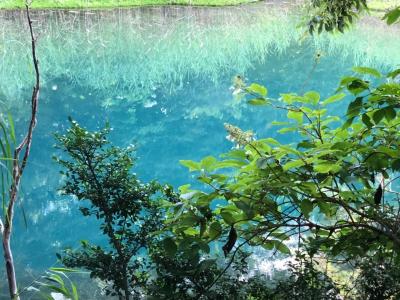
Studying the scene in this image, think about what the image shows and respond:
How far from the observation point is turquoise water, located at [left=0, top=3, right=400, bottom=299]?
6.67 metres

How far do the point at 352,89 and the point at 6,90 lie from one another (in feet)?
35.7

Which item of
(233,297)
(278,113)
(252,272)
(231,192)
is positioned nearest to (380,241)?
(231,192)

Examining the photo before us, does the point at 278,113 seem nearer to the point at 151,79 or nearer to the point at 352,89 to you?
the point at 151,79

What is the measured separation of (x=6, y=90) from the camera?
1111 cm

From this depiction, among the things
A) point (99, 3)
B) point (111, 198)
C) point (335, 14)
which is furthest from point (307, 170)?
point (99, 3)

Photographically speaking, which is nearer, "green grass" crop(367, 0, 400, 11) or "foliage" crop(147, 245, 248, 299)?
"foliage" crop(147, 245, 248, 299)

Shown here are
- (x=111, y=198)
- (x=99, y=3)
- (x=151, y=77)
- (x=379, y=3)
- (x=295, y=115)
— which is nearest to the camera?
(x=295, y=115)

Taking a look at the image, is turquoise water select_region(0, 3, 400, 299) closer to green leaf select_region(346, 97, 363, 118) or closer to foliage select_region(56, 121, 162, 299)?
foliage select_region(56, 121, 162, 299)

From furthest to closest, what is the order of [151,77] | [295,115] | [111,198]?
[151,77] < [111,198] < [295,115]

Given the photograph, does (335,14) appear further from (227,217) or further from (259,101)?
(227,217)

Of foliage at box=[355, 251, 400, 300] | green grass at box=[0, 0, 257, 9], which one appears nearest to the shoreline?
green grass at box=[0, 0, 257, 9]

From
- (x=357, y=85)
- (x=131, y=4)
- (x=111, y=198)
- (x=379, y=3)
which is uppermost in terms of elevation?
(x=131, y=4)

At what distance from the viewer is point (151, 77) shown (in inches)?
513

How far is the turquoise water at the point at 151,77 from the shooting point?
21.9 ft
